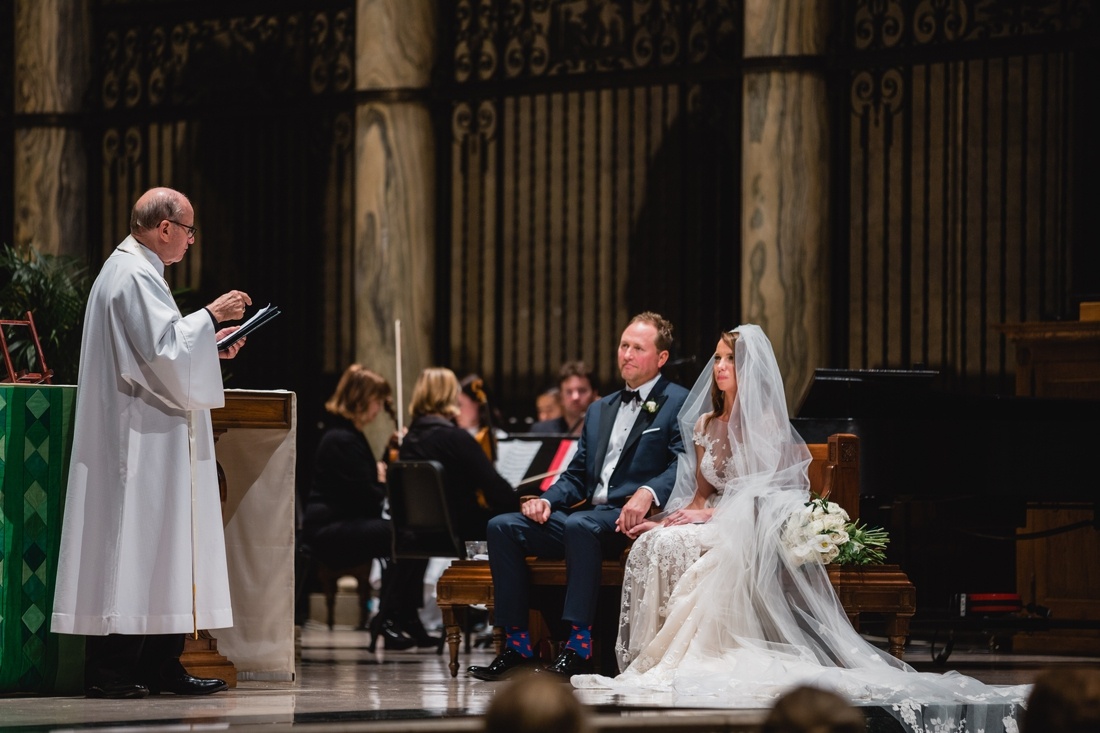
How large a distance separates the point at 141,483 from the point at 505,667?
5.61ft

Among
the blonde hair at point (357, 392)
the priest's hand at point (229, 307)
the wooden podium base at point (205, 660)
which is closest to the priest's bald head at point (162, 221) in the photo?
the priest's hand at point (229, 307)

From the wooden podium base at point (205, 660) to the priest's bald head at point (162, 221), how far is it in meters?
1.43

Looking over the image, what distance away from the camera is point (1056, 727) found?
2.25 m

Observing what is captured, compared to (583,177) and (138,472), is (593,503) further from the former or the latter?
(583,177)

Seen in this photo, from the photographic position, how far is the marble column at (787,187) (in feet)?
30.2

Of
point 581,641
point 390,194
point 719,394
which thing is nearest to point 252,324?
point 581,641

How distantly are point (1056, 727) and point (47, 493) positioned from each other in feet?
13.2

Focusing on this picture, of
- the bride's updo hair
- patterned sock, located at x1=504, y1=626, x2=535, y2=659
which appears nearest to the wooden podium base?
patterned sock, located at x1=504, y1=626, x2=535, y2=659

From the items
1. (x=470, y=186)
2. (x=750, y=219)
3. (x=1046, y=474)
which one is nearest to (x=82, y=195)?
(x=470, y=186)

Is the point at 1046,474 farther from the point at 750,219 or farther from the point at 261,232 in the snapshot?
the point at 261,232

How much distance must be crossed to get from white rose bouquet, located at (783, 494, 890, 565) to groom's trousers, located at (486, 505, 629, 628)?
0.72m

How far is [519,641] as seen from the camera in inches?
246

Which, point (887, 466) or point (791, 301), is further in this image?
point (791, 301)

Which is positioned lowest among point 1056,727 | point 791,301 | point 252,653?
point 252,653
